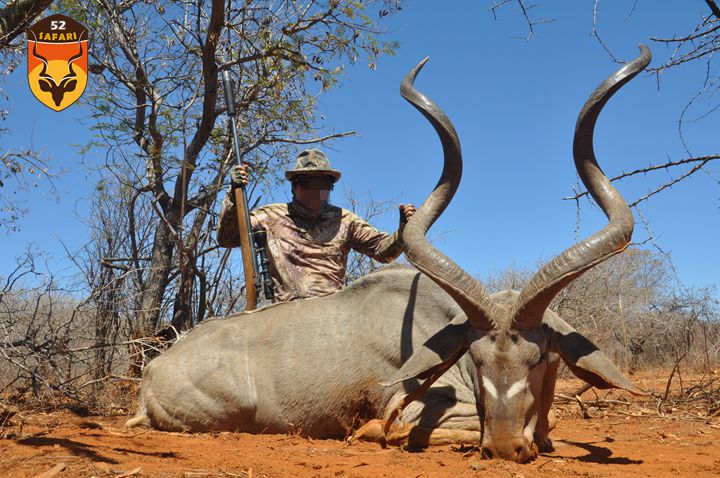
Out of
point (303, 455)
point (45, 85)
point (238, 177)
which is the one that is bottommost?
point (303, 455)

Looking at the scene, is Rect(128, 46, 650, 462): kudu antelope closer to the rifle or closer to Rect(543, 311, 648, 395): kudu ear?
Rect(543, 311, 648, 395): kudu ear

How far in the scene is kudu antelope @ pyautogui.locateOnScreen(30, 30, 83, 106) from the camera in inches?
296

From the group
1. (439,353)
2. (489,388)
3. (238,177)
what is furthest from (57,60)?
(489,388)

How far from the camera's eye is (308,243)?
6.53 meters

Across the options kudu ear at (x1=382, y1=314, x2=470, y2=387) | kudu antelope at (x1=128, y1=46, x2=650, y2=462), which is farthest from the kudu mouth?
kudu ear at (x1=382, y1=314, x2=470, y2=387)

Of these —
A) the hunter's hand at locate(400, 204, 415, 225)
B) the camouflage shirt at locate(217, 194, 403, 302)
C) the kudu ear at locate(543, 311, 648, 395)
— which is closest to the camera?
the kudu ear at locate(543, 311, 648, 395)

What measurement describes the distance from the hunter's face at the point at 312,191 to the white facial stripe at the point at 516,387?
3.30 metres

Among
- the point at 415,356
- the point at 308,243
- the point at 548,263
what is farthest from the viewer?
the point at 308,243

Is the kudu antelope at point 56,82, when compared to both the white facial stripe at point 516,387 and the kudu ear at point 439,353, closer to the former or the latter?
the kudu ear at point 439,353

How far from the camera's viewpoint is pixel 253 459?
3914 mm

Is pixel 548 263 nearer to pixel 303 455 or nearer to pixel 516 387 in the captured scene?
pixel 516 387

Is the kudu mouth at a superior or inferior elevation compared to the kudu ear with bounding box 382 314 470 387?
superior

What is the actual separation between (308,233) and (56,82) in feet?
12.4

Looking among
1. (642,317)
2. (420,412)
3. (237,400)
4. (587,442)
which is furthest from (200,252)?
(642,317)
